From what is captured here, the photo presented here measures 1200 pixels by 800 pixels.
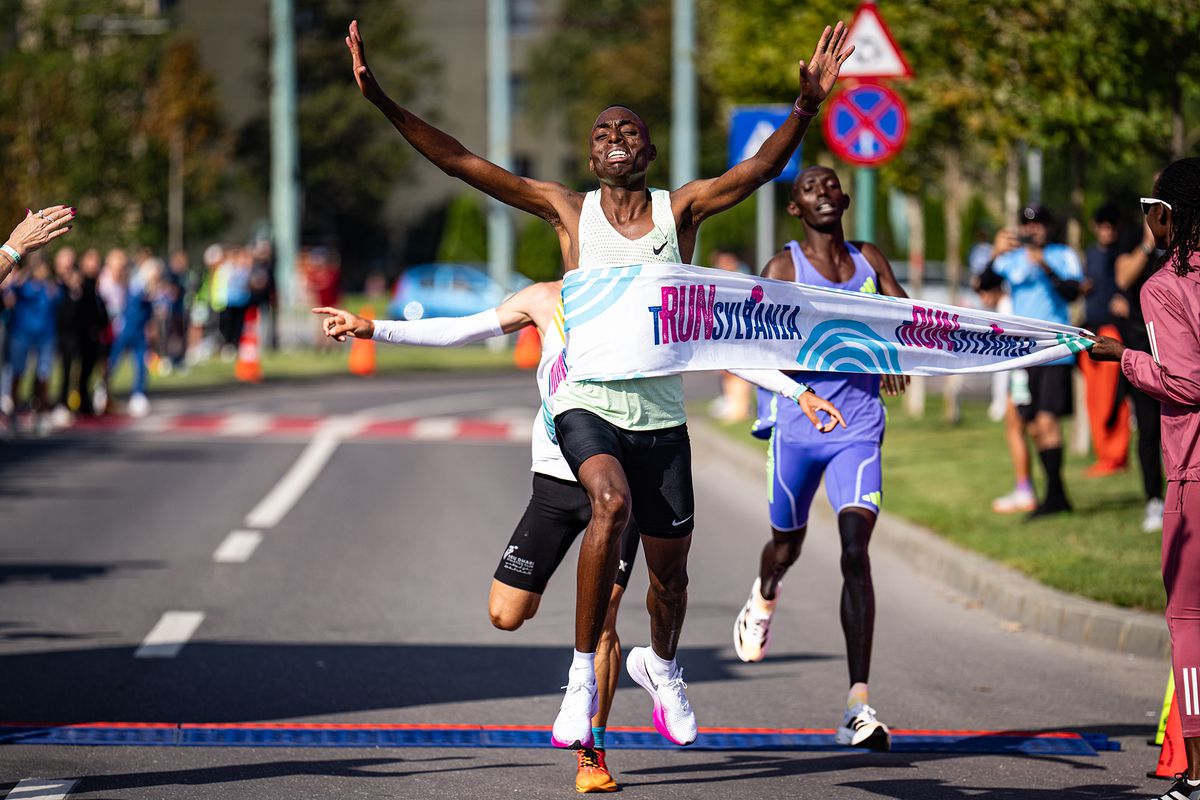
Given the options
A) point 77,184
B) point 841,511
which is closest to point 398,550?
point 841,511

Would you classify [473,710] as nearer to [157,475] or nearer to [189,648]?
[189,648]

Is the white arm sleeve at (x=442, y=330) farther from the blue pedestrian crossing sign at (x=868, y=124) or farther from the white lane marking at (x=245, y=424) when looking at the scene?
the white lane marking at (x=245, y=424)

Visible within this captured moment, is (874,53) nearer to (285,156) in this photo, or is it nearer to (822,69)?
(822,69)

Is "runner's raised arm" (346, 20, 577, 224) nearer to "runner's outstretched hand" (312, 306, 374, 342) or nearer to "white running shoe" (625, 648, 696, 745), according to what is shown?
"runner's outstretched hand" (312, 306, 374, 342)

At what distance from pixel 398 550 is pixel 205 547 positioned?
1245 mm

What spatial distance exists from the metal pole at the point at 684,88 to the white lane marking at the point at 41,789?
2841cm

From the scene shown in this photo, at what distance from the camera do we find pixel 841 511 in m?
7.37

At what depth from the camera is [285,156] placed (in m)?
41.8

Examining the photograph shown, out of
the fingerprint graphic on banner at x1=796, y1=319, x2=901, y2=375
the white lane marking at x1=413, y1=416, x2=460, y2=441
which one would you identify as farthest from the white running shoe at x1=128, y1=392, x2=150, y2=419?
the fingerprint graphic on banner at x1=796, y1=319, x2=901, y2=375

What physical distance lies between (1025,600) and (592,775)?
4.32 meters

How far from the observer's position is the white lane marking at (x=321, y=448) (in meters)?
14.6

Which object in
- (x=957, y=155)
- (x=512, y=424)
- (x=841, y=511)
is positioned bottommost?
(x=512, y=424)

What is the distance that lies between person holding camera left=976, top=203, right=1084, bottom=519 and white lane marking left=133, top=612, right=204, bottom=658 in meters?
5.25

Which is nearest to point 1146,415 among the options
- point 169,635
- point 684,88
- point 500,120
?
point 169,635
